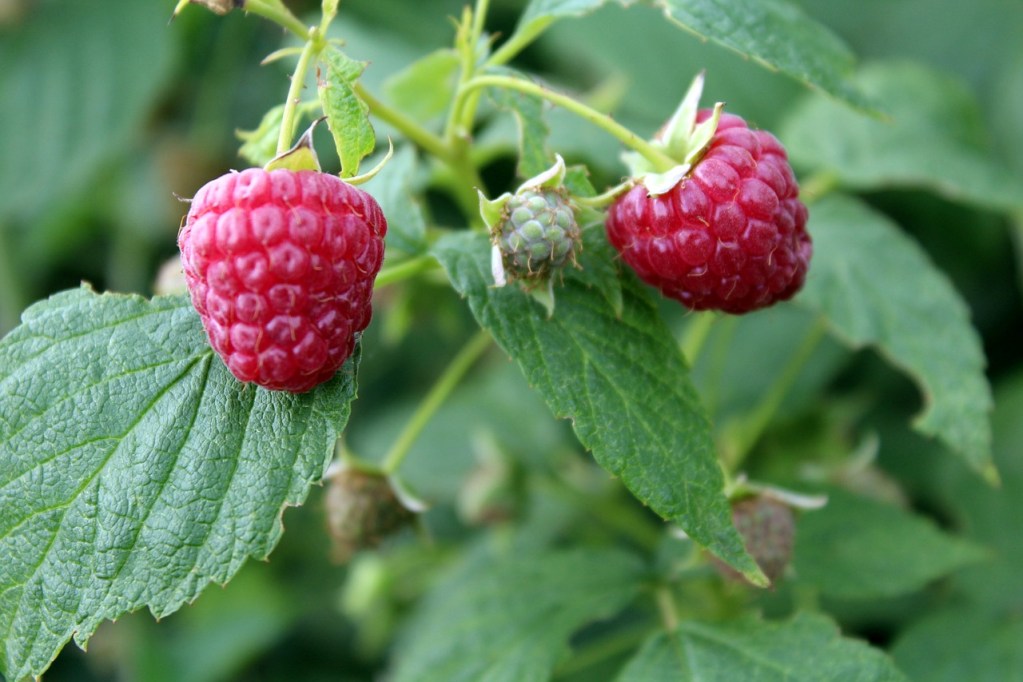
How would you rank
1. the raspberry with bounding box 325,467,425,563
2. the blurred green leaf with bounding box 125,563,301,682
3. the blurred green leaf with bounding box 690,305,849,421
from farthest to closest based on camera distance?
the blurred green leaf with bounding box 125,563,301,682
the blurred green leaf with bounding box 690,305,849,421
the raspberry with bounding box 325,467,425,563

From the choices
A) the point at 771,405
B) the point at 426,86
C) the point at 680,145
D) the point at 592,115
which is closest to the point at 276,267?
the point at 592,115

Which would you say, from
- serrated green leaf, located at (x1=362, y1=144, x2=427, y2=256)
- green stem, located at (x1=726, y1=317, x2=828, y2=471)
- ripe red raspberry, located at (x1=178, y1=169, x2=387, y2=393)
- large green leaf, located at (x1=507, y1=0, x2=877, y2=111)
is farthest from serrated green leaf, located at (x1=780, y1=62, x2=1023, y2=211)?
ripe red raspberry, located at (x1=178, y1=169, x2=387, y2=393)

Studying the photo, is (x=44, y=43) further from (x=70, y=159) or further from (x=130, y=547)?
(x=130, y=547)

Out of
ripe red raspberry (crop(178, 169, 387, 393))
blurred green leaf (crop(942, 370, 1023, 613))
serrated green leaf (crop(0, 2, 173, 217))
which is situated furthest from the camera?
serrated green leaf (crop(0, 2, 173, 217))

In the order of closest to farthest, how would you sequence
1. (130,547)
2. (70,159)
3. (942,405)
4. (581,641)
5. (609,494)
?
(130,547) < (942,405) < (609,494) < (581,641) < (70,159)

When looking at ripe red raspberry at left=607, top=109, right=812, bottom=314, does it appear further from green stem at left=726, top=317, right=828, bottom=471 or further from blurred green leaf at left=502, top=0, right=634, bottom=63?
green stem at left=726, top=317, right=828, bottom=471

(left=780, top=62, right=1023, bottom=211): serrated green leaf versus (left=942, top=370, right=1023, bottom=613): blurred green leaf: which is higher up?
(left=780, top=62, right=1023, bottom=211): serrated green leaf

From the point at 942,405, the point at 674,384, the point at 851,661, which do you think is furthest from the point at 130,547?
the point at 942,405
